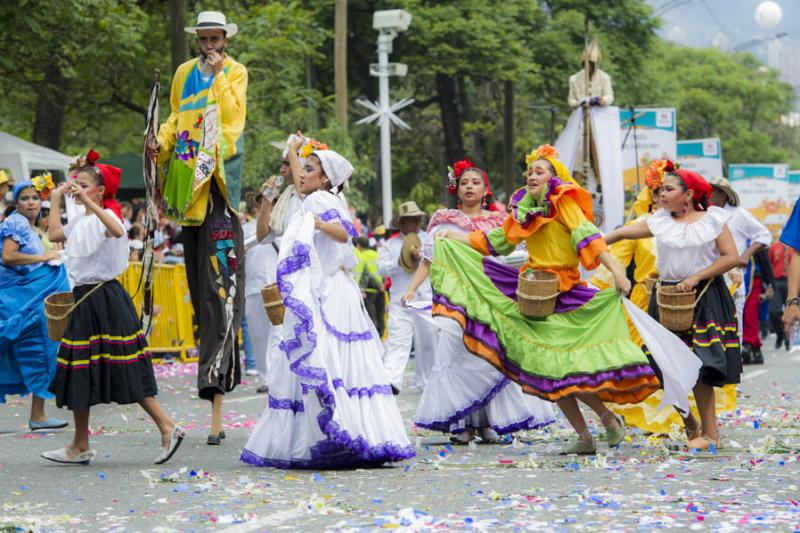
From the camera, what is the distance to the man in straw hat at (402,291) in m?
13.9

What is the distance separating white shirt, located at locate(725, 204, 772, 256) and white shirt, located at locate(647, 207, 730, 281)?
103 inches

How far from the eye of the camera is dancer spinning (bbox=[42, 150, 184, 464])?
8.73 m

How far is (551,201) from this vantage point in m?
9.09

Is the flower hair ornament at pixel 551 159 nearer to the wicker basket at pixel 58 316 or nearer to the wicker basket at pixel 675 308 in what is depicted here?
the wicker basket at pixel 675 308

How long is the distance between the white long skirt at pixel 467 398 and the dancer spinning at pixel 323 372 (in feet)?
4.40

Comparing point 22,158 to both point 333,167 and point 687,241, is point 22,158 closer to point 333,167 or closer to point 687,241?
point 333,167

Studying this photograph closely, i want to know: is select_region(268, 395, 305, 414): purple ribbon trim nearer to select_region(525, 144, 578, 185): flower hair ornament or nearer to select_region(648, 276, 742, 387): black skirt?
select_region(525, 144, 578, 185): flower hair ornament

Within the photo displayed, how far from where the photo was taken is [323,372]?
8305mm

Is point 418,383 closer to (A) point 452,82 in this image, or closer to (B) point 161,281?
(B) point 161,281

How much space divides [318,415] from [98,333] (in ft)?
4.86

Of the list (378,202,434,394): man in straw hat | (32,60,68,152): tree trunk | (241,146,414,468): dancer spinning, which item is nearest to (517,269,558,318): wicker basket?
(241,146,414,468): dancer spinning

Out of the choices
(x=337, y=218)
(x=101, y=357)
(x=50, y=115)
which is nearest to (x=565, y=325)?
(x=337, y=218)

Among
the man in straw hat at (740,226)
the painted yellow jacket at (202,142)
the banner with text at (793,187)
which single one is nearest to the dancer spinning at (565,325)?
the painted yellow jacket at (202,142)

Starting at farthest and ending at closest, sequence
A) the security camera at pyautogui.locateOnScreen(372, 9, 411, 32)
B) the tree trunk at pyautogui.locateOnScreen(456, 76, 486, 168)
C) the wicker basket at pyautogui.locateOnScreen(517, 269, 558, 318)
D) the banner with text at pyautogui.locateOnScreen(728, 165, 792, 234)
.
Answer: the tree trunk at pyautogui.locateOnScreen(456, 76, 486, 168), the banner with text at pyautogui.locateOnScreen(728, 165, 792, 234), the security camera at pyautogui.locateOnScreen(372, 9, 411, 32), the wicker basket at pyautogui.locateOnScreen(517, 269, 558, 318)
